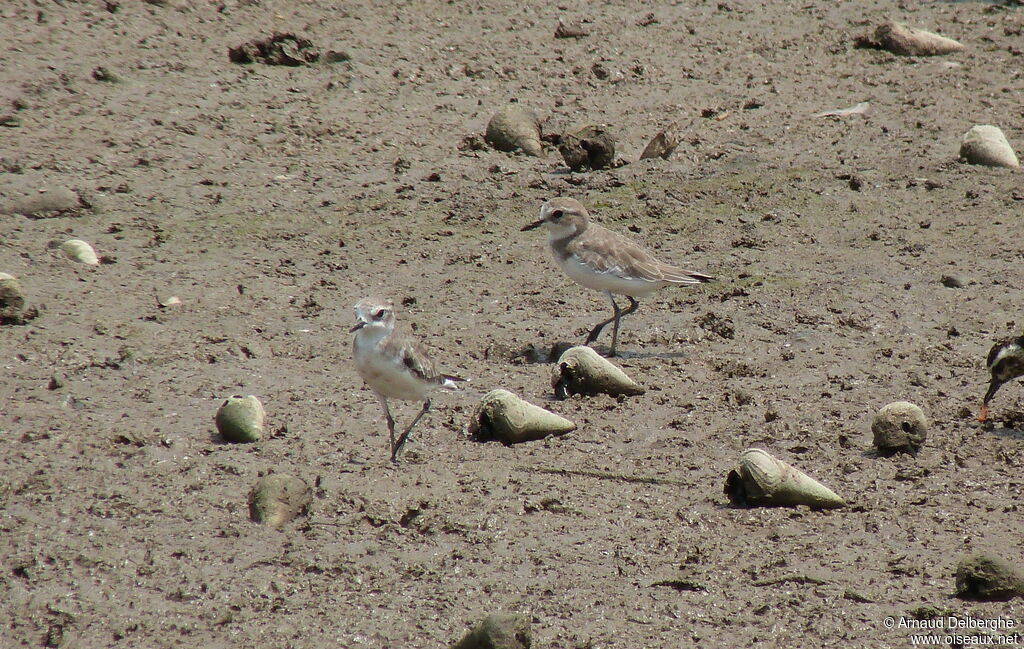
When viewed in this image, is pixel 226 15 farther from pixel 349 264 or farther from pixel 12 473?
pixel 12 473

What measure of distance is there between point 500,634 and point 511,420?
2.00m

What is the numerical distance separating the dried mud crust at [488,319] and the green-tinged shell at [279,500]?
60 mm

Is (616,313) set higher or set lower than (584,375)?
lower

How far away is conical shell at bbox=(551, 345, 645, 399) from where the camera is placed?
22.8 ft

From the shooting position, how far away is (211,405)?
22.3 ft

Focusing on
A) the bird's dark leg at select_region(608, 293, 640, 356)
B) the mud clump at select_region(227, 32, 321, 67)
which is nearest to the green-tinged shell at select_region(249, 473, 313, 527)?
the bird's dark leg at select_region(608, 293, 640, 356)

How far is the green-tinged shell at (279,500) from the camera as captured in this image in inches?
219

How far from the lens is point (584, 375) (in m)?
6.93

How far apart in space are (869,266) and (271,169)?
491 centimetres

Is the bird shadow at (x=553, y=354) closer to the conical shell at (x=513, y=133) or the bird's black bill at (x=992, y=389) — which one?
the bird's black bill at (x=992, y=389)

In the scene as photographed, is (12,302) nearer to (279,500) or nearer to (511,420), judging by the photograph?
(279,500)

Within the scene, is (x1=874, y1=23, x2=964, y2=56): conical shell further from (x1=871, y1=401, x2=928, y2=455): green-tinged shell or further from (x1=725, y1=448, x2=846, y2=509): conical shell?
(x1=725, y1=448, x2=846, y2=509): conical shell

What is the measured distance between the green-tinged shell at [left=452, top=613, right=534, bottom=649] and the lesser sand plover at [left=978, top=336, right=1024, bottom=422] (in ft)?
10.7

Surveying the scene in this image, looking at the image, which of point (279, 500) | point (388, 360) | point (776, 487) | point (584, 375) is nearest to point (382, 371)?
point (388, 360)
